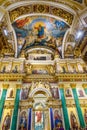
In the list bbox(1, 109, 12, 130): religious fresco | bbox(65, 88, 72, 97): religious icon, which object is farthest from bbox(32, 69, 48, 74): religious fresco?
bbox(1, 109, 12, 130): religious fresco

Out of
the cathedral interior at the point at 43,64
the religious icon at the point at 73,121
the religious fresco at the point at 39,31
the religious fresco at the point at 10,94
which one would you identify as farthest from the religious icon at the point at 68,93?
the religious fresco at the point at 39,31

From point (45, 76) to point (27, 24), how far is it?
21.3ft

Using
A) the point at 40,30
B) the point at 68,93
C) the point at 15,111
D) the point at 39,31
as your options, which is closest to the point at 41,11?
the point at 40,30

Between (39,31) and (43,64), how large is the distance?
4.11 metres

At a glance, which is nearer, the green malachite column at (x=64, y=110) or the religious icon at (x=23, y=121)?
the religious icon at (x=23, y=121)

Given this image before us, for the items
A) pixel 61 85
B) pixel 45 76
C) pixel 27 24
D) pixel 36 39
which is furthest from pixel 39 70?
pixel 27 24

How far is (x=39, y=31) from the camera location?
669 inches

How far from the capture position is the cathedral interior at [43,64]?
34.5ft

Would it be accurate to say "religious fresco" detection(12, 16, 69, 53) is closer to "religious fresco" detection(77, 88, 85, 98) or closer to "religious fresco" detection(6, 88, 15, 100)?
A: "religious fresco" detection(6, 88, 15, 100)

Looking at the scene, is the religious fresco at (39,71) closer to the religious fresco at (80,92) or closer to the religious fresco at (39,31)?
A: the religious fresco at (39,31)

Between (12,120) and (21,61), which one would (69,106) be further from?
(21,61)

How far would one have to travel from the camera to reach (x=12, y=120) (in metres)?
9.93

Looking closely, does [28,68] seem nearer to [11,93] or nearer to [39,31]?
[11,93]

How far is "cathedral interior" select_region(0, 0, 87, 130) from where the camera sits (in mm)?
10516
